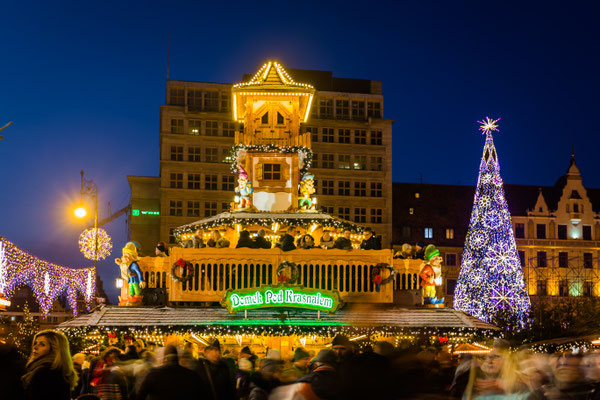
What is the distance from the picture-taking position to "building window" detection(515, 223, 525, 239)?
190ft

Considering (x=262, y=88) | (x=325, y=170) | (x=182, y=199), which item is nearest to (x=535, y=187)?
(x=325, y=170)

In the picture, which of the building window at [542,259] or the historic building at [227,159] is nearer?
the building window at [542,259]

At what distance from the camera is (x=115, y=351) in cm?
1198

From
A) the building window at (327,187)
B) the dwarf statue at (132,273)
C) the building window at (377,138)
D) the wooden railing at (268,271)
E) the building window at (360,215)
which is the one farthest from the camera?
the building window at (377,138)

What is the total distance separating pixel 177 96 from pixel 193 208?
8.89 metres

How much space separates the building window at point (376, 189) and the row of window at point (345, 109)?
5.43 meters

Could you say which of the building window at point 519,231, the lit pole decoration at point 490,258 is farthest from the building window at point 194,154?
A: the building window at point 519,231

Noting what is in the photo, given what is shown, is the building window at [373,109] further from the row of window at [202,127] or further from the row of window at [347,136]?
the row of window at [202,127]

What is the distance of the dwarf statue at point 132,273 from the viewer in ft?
70.8

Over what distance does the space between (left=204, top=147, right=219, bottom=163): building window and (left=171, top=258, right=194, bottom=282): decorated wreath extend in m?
38.1

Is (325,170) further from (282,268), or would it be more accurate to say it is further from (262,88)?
(282,268)

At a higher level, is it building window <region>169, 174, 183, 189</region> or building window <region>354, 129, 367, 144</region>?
building window <region>354, 129, 367, 144</region>

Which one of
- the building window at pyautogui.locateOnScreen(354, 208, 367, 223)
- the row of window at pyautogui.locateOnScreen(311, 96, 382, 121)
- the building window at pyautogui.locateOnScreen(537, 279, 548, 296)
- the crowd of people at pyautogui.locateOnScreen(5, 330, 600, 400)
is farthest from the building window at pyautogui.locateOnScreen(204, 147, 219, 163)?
the crowd of people at pyautogui.locateOnScreen(5, 330, 600, 400)

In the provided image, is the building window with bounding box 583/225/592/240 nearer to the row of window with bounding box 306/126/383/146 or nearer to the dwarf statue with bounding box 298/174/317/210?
the row of window with bounding box 306/126/383/146
